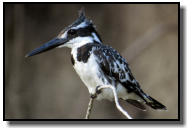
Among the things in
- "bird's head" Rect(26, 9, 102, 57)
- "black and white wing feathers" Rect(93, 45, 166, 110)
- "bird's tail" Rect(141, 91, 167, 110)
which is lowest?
"bird's tail" Rect(141, 91, 167, 110)

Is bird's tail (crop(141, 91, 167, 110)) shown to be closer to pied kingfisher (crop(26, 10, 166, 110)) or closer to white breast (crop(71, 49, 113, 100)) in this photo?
pied kingfisher (crop(26, 10, 166, 110))

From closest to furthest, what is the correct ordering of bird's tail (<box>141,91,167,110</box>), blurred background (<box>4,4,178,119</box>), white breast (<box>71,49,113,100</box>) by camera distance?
white breast (<box>71,49,113,100</box>), bird's tail (<box>141,91,167,110</box>), blurred background (<box>4,4,178,119</box>)

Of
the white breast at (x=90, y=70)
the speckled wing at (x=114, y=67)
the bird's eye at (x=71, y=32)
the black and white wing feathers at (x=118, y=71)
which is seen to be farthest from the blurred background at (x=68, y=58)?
the white breast at (x=90, y=70)

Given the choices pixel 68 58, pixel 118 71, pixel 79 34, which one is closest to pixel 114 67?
pixel 118 71

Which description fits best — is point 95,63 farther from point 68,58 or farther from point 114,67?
point 68,58

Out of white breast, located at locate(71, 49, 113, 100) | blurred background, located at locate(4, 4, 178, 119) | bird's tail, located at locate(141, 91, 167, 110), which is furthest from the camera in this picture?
blurred background, located at locate(4, 4, 178, 119)

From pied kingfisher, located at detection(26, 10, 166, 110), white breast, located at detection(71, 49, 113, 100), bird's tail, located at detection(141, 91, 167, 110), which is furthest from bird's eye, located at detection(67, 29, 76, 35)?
bird's tail, located at detection(141, 91, 167, 110)

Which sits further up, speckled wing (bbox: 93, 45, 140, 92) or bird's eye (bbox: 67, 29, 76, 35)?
bird's eye (bbox: 67, 29, 76, 35)

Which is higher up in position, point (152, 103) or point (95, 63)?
point (95, 63)
